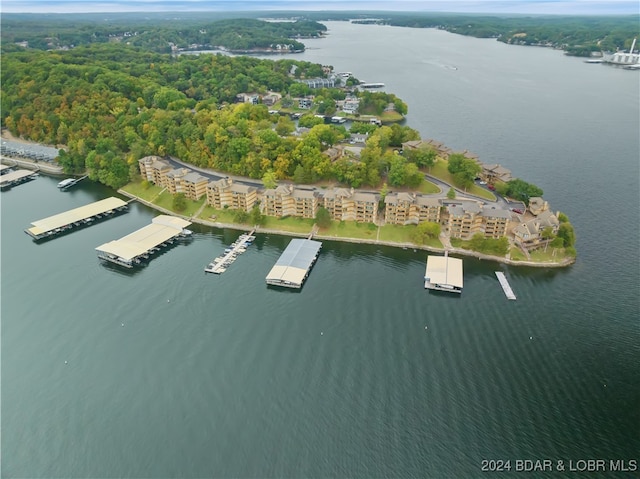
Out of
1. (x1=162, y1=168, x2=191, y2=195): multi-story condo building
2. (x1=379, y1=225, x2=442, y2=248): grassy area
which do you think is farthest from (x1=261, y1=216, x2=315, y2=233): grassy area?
(x1=162, y1=168, x2=191, y2=195): multi-story condo building

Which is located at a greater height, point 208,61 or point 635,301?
point 208,61

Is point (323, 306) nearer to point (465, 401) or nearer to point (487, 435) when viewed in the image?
point (465, 401)

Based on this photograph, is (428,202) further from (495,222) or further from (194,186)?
(194,186)

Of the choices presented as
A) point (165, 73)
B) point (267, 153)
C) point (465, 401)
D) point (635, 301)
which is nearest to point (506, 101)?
point (267, 153)

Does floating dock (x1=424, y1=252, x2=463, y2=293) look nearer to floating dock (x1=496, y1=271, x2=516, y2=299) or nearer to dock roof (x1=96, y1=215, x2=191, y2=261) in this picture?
floating dock (x1=496, y1=271, x2=516, y2=299)

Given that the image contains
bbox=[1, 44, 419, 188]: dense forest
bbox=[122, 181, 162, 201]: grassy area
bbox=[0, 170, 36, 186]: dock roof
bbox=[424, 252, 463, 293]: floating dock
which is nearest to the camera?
bbox=[424, 252, 463, 293]: floating dock

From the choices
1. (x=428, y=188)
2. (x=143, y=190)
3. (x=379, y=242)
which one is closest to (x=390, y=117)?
(x=428, y=188)

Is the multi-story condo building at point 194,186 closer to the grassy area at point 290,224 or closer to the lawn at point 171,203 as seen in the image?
the lawn at point 171,203
